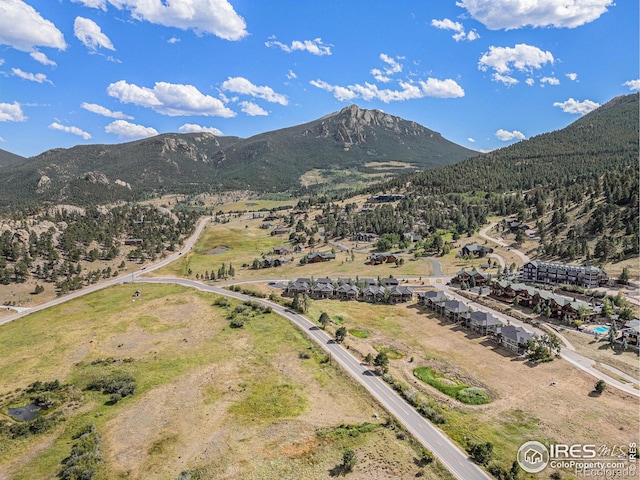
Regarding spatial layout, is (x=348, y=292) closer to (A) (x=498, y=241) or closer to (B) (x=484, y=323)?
(B) (x=484, y=323)

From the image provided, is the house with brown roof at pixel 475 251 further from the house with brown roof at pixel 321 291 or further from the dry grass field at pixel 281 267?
the house with brown roof at pixel 321 291

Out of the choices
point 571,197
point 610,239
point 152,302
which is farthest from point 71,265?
point 571,197

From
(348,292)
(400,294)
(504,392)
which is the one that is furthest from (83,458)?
(400,294)

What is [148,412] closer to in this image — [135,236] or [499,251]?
[499,251]

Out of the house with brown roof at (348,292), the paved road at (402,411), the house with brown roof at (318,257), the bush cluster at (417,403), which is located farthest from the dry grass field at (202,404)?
the house with brown roof at (318,257)

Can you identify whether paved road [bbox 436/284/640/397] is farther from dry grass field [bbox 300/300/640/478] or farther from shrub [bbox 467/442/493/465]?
shrub [bbox 467/442/493/465]

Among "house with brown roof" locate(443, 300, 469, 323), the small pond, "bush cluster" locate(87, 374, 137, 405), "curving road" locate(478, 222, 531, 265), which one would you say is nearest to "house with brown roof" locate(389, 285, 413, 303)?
"house with brown roof" locate(443, 300, 469, 323)
